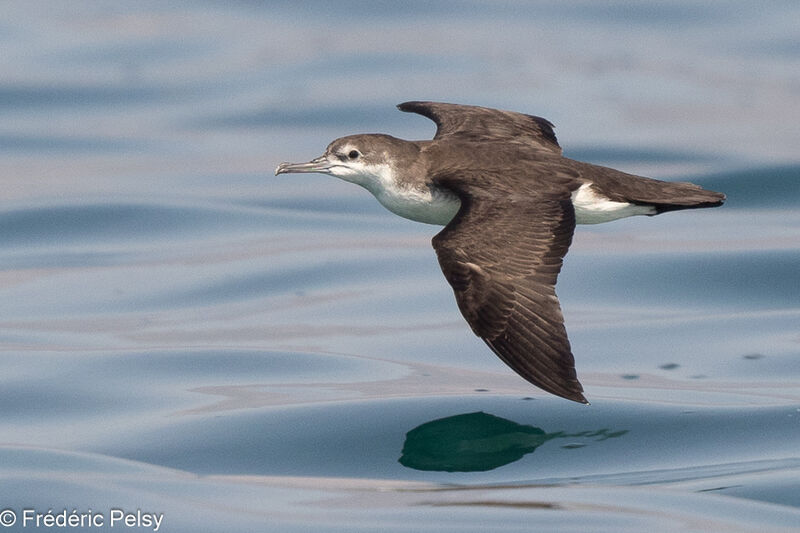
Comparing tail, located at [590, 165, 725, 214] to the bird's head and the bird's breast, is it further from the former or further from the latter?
the bird's head

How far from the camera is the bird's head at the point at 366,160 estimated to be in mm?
9359

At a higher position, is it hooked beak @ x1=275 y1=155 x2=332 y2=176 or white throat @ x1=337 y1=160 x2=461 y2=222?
hooked beak @ x1=275 y1=155 x2=332 y2=176

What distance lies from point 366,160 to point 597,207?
4.82ft

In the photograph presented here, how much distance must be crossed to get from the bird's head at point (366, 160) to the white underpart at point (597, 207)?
1.06 m

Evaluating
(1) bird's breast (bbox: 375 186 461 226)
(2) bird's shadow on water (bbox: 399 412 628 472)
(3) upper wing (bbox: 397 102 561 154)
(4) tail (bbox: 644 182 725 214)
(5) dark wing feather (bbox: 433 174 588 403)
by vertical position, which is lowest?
(2) bird's shadow on water (bbox: 399 412 628 472)

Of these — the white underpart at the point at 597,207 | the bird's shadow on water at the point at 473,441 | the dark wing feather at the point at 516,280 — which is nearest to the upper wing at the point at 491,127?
the white underpart at the point at 597,207

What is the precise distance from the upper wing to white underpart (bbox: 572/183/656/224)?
32.7 inches

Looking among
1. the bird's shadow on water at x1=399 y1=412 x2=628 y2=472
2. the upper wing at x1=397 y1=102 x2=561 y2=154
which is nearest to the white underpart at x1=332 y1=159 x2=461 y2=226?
the upper wing at x1=397 y1=102 x2=561 y2=154

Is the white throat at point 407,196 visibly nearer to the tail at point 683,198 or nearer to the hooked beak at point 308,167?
the hooked beak at point 308,167

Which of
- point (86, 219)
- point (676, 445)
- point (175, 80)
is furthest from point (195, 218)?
point (676, 445)

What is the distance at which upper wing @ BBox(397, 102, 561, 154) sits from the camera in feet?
33.7

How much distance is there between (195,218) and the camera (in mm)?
14617

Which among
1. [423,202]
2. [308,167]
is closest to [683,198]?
[423,202]

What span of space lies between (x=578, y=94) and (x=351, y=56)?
2.95m
